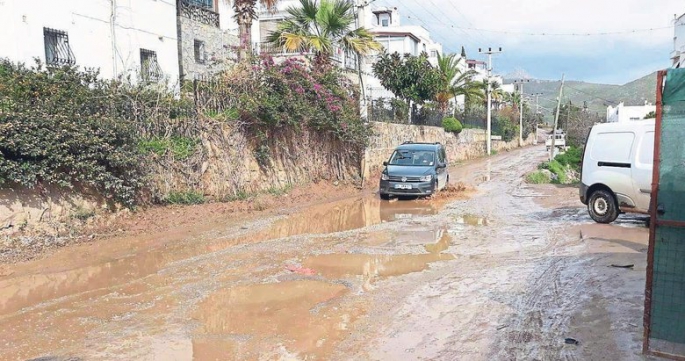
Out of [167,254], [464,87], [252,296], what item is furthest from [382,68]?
[252,296]

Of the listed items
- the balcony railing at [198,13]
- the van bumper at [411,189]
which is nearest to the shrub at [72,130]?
the van bumper at [411,189]

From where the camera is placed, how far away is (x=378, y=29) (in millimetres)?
52438

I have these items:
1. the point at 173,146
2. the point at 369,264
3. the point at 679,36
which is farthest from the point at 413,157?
the point at 679,36

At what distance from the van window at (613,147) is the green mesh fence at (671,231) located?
7.35 metres

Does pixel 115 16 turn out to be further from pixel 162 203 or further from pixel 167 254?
pixel 167 254

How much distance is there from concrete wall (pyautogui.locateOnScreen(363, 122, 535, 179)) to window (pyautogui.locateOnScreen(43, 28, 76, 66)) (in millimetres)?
11180

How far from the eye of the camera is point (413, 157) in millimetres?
17422

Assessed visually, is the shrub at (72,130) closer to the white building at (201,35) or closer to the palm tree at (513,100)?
the white building at (201,35)

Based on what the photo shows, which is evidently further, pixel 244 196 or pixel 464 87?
pixel 464 87

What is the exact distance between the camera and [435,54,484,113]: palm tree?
122 feet

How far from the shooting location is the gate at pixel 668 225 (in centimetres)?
394

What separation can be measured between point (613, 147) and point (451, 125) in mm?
27118

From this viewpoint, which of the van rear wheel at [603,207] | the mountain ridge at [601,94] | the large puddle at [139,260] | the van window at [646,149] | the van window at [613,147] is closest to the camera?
the large puddle at [139,260]

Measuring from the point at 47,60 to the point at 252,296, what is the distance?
43.6 ft
